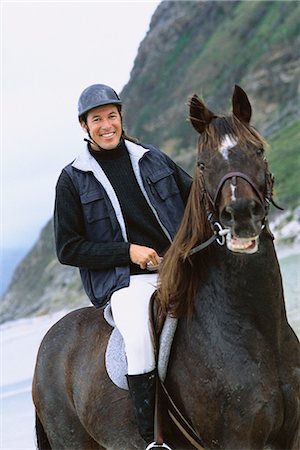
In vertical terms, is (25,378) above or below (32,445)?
below

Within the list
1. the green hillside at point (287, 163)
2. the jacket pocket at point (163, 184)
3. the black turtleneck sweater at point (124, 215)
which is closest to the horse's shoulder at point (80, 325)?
the black turtleneck sweater at point (124, 215)

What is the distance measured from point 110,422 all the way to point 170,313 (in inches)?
32.5

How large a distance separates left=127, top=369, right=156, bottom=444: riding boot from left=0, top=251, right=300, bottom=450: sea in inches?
139

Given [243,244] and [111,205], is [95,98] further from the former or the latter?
[243,244]

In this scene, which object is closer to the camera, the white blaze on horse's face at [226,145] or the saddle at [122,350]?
the white blaze on horse's face at [226,145]

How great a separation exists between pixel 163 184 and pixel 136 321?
0.91m

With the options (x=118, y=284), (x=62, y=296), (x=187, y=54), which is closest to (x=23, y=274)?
(x=187, y=54)

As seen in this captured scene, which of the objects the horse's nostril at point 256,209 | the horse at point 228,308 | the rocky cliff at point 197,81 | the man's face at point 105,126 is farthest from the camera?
the rocky cliff at point 197,81

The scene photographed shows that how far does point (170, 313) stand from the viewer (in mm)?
4711

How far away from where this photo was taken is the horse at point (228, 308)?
4250mm

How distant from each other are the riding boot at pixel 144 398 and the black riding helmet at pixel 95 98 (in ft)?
5.33

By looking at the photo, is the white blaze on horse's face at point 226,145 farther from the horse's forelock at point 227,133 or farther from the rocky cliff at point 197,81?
the rocky cliff at point 197,81

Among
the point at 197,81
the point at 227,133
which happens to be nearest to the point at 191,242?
the point at 227,133

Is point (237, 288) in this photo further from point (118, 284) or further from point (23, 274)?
point (23, 274)
